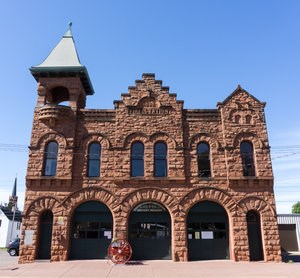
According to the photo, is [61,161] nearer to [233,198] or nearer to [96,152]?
[96,152]

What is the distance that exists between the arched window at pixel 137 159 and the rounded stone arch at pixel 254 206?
6.14 meters

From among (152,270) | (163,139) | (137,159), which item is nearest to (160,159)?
(163,139)

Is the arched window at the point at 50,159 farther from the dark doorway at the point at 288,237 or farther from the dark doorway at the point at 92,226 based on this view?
the dark doorway at the point at 288,237

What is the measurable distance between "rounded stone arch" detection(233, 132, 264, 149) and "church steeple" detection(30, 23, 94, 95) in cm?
1070

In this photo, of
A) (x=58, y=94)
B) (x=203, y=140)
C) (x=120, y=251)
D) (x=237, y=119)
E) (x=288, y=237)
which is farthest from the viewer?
(x=288, y=237)

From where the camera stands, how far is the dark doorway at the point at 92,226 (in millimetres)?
16125

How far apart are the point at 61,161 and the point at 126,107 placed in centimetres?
529

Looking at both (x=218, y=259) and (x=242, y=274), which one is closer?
(x=242, y=274)

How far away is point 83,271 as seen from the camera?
40.8 ft

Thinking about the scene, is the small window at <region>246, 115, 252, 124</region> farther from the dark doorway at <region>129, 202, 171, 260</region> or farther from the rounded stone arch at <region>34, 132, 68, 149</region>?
the rounded stone arch at <region>34, 132, 68, 149</region>

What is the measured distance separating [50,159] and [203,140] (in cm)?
964

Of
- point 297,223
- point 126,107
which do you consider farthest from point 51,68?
point 297,223

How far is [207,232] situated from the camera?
16.4 m

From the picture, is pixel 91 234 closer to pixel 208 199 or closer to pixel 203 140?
pixel 208 199
